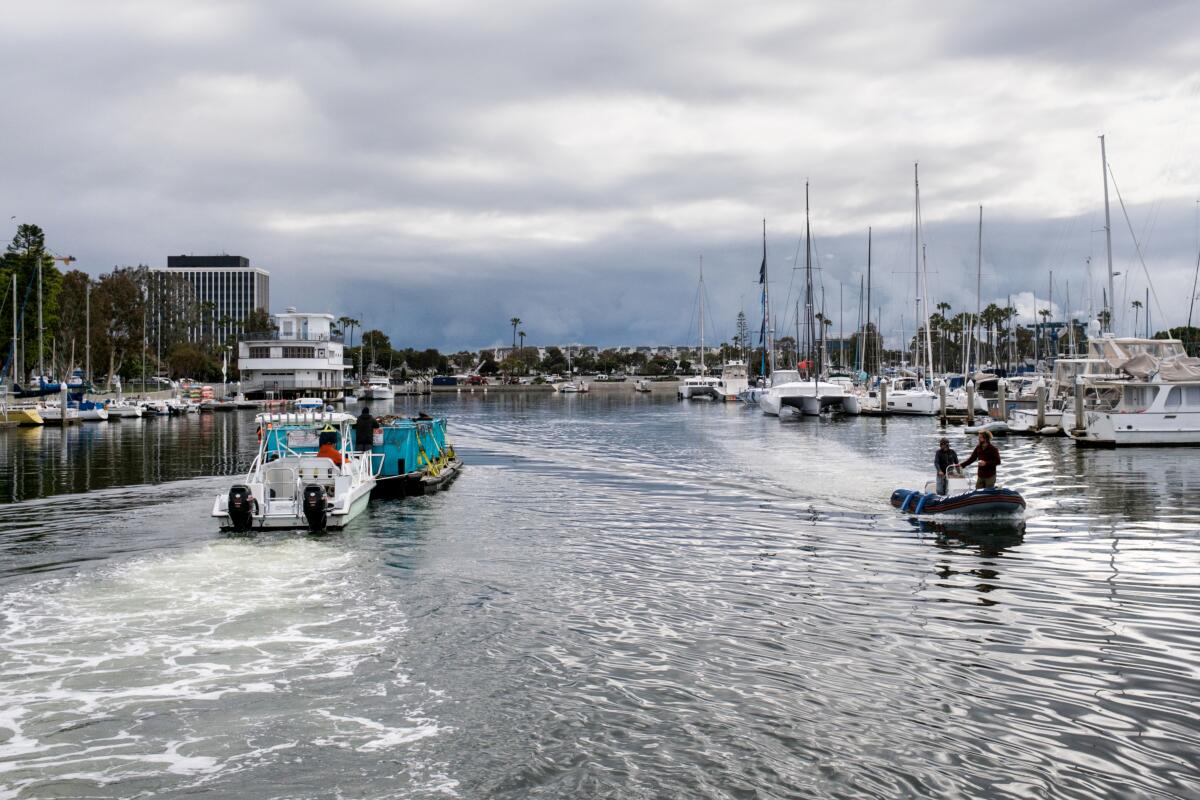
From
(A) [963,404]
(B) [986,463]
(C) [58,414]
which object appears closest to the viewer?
(B) [986,463]

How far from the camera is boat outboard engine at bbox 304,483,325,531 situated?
21.0 meters

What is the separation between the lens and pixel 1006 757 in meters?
8.73

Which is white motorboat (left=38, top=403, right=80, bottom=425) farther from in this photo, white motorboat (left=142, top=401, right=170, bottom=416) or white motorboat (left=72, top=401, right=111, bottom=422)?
white motorboat (left=142, top=401, right=170, bottom=416)

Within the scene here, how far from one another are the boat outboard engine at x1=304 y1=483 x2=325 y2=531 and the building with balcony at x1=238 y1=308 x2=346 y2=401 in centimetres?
10263

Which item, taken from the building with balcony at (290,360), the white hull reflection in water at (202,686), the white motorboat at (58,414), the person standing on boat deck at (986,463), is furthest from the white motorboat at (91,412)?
the person standing on boat deck at (986,463)

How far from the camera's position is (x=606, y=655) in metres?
12.1

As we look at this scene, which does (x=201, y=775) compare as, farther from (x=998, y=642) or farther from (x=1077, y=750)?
(x=998, y=642)

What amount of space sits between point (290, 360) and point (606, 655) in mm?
117827

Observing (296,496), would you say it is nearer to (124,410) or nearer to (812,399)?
(812,399)

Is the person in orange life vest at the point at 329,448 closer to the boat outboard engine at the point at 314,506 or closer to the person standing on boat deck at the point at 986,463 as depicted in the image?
the boat outboard engine at the point at 314,506

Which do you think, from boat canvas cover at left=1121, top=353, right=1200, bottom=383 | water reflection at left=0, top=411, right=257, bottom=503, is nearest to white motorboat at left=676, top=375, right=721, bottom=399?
water reflection at left=0, top=411, right=257, bottom=503

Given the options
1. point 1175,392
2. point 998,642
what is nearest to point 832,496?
point 998,642

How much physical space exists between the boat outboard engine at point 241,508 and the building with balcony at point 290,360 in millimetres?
102490

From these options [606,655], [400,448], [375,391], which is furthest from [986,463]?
[375,391]
